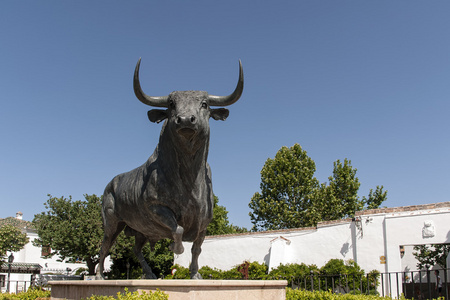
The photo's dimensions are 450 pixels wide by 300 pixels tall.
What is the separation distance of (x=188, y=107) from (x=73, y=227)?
2482 centimetres

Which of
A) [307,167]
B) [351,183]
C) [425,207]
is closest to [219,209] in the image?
[307,167]

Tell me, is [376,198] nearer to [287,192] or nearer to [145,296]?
[287,192]

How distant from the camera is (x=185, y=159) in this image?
429cm

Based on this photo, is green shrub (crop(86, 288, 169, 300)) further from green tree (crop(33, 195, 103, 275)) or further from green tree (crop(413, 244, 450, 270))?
green tree (crop(413, 244, 450, 270))

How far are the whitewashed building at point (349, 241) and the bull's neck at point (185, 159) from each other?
46.5 ft

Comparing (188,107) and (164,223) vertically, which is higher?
(188,107)

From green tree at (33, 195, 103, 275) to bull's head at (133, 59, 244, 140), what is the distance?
22816mm

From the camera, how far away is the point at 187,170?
4.31 meters

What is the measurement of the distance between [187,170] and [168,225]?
62 centimetres

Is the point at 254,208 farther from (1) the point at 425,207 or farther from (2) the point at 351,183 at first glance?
(1) the point at 425,207

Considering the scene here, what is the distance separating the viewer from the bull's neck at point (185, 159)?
420cm

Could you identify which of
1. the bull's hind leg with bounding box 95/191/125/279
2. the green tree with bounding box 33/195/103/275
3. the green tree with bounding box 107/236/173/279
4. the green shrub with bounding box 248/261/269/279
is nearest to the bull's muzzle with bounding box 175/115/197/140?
the bull's hind leg with bounding box 95/191/125/279

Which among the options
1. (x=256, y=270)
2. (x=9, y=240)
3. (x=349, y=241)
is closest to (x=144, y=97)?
(x=349, y=241)

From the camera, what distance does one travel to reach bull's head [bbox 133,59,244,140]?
3.92 m
